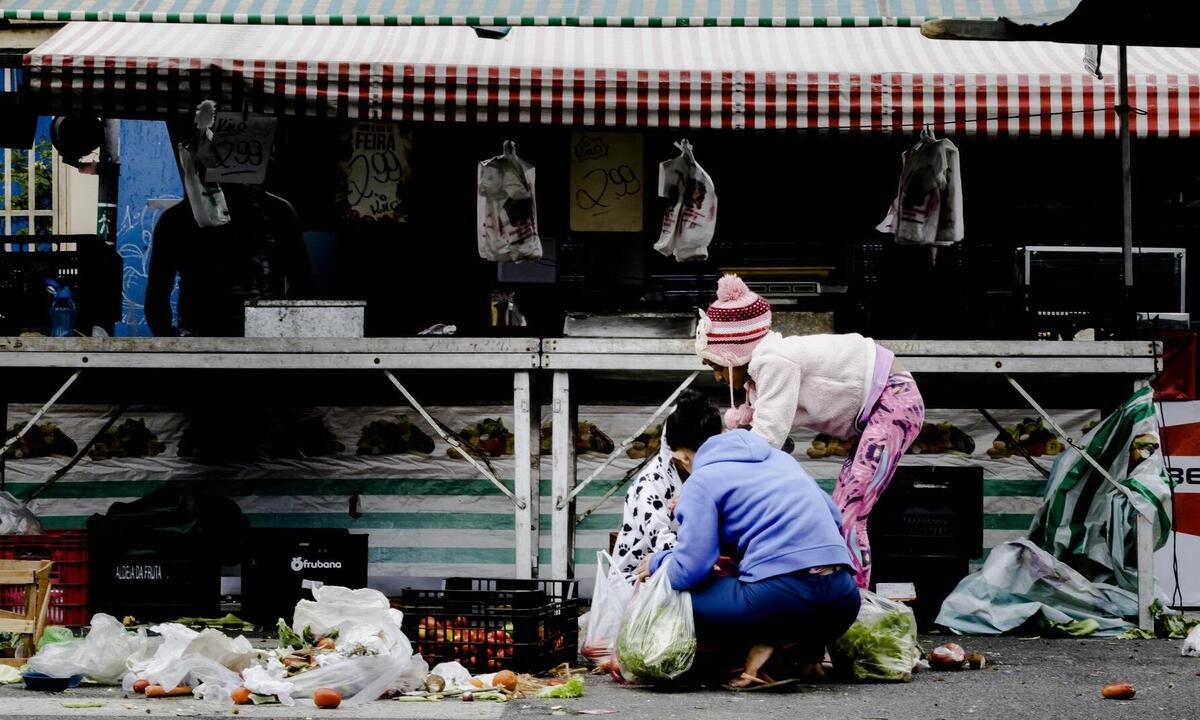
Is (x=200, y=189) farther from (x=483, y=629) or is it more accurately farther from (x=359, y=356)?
(x=483, y=629)

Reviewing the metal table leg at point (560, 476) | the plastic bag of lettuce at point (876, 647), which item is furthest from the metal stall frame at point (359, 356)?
the plastic bag of lettuce at point (876, 647)

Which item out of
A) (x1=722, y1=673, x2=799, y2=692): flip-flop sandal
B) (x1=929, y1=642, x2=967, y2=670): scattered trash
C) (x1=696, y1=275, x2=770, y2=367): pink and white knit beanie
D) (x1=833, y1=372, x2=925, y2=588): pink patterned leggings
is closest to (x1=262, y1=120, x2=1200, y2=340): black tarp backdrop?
(x1=696, y1=275, x2=770, y2=367): pink and white knit beanie

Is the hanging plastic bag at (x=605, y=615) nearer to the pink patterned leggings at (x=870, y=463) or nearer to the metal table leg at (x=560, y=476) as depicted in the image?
the pink patterned leggings at (x=870, y=463)

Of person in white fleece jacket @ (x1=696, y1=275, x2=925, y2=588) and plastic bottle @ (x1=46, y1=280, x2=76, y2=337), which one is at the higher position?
plastic bottle @ (x1=46, y1=280, x2=76, y2=337)

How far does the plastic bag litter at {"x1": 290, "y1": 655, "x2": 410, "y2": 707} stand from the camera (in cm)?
616

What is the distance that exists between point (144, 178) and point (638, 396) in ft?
17.5

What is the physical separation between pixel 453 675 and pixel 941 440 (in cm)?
532

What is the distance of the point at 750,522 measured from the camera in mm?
6336

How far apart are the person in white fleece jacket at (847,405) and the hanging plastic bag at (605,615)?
99 cm

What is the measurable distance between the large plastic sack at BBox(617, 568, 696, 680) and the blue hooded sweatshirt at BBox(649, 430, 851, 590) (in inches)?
2.7

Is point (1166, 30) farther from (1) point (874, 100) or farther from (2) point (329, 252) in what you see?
(2) point (329, 252)

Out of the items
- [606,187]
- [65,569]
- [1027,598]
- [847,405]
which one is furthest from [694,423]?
[65,569]

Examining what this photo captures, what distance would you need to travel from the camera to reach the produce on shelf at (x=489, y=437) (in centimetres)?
1086

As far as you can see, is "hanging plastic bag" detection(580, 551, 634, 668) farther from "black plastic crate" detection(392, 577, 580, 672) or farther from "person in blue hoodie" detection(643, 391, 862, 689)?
"person in blue hoodie" detection(643, 391, 862, 689)
